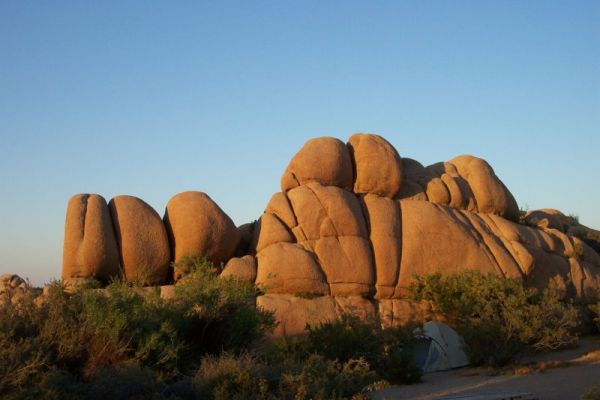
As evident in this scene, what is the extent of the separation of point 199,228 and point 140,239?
2.06m

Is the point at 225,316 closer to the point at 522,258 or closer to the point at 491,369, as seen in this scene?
the point at 491,369

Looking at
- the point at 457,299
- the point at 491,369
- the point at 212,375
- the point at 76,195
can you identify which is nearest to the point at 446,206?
the point at 457,299

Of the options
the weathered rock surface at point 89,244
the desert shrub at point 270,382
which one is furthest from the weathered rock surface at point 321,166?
the desert shrub at point 270,382

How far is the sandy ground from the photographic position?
15.2m

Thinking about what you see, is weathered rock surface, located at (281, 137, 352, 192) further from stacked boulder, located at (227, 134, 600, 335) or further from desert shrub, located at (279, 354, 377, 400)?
desert shrub, located at (279, 354, 377, 400)

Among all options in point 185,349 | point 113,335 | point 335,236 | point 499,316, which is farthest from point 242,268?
point 113,335

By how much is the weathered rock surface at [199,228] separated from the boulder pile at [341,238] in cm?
4

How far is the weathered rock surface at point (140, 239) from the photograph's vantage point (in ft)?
77.7

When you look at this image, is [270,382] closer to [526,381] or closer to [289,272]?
[526,381]

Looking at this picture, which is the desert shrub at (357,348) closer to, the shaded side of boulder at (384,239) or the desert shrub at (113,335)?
the desert shrub at (113,335)

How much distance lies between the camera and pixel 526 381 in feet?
56.9

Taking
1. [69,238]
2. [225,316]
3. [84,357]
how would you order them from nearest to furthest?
[84,357]
[225,316]
[69,238]

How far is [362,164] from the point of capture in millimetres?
28484

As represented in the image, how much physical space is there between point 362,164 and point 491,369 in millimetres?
11318
